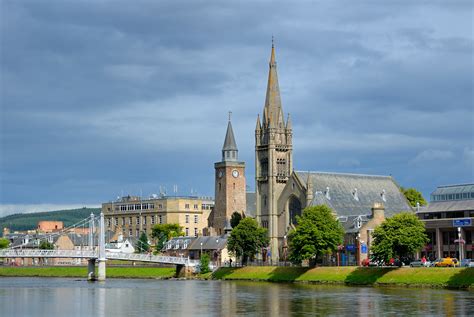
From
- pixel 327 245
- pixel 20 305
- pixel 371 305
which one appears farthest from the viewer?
pixel 327 245

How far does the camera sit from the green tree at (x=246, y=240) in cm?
16625

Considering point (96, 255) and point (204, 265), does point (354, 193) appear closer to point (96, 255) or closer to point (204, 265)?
point (204, 265)

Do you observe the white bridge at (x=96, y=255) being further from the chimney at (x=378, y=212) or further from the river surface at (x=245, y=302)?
the river surface at (x=245, y=302)

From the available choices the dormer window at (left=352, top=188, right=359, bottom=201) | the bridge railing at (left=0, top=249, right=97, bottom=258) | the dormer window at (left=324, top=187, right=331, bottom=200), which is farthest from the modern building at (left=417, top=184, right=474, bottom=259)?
the bridge railing at (left=0, top=249, right=97, bottom=258)

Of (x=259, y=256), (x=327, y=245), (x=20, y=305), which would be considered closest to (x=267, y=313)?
(x=20, y=305)

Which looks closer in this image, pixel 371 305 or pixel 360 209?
pixel 371 305

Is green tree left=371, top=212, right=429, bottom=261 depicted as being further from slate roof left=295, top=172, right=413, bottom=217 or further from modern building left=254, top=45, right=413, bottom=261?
modern building left=254, top=45, right=413, bottom=261

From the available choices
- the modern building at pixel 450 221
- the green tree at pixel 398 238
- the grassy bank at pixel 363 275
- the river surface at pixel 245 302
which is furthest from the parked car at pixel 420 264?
the river surface at pixel 245 302

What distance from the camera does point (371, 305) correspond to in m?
86.3

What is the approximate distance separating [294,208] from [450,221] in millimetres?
53633

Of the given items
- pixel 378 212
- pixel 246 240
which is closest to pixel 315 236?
pixel 378 212

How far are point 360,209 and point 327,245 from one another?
44.4m

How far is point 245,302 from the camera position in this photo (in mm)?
93062

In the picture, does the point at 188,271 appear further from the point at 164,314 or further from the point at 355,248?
the point at 164,314
